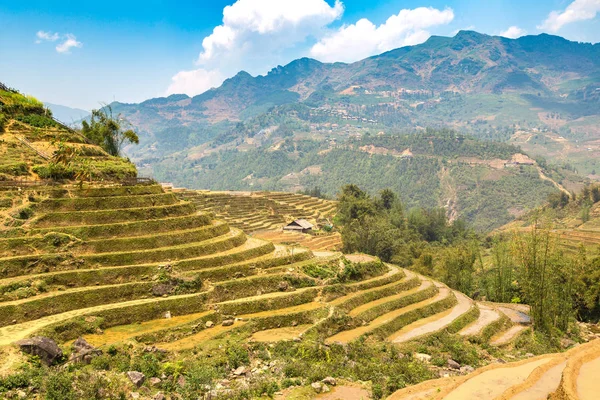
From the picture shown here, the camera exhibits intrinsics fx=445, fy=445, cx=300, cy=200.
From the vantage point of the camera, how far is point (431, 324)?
33406 millimetres

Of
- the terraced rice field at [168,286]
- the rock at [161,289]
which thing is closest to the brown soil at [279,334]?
the terraced rice field at [168,286]

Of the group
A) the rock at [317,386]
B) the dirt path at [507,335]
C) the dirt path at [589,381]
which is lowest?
the dirt path at [507,335]

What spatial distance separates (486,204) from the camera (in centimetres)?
17912

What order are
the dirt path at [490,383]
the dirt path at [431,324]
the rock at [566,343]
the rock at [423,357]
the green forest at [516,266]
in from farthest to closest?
1. the green forest at [516,266]
2. the rock at [566,343]
3. the dirt path at [431,324]
4. the rock at [423,357]
5. the dirt path at [490,383]

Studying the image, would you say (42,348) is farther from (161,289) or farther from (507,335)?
(507,335)

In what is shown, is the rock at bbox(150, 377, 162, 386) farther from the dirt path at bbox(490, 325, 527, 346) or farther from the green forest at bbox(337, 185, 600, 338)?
the green forest at bbox(337, 185, 600, 338)

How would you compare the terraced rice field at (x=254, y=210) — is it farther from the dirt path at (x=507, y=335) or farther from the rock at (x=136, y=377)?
the rock at (x=136, y=377)

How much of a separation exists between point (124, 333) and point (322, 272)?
15.9 m

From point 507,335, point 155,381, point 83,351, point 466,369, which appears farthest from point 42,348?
point 507,335

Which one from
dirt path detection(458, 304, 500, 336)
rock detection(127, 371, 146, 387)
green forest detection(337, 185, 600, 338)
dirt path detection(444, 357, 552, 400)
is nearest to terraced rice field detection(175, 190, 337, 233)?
green forest detection(337, 185, 600, 338)

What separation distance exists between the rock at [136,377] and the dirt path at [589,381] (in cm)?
1575

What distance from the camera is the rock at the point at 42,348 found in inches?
730

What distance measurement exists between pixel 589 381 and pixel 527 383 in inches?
117

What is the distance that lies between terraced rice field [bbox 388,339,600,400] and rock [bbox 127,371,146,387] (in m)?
10.4
